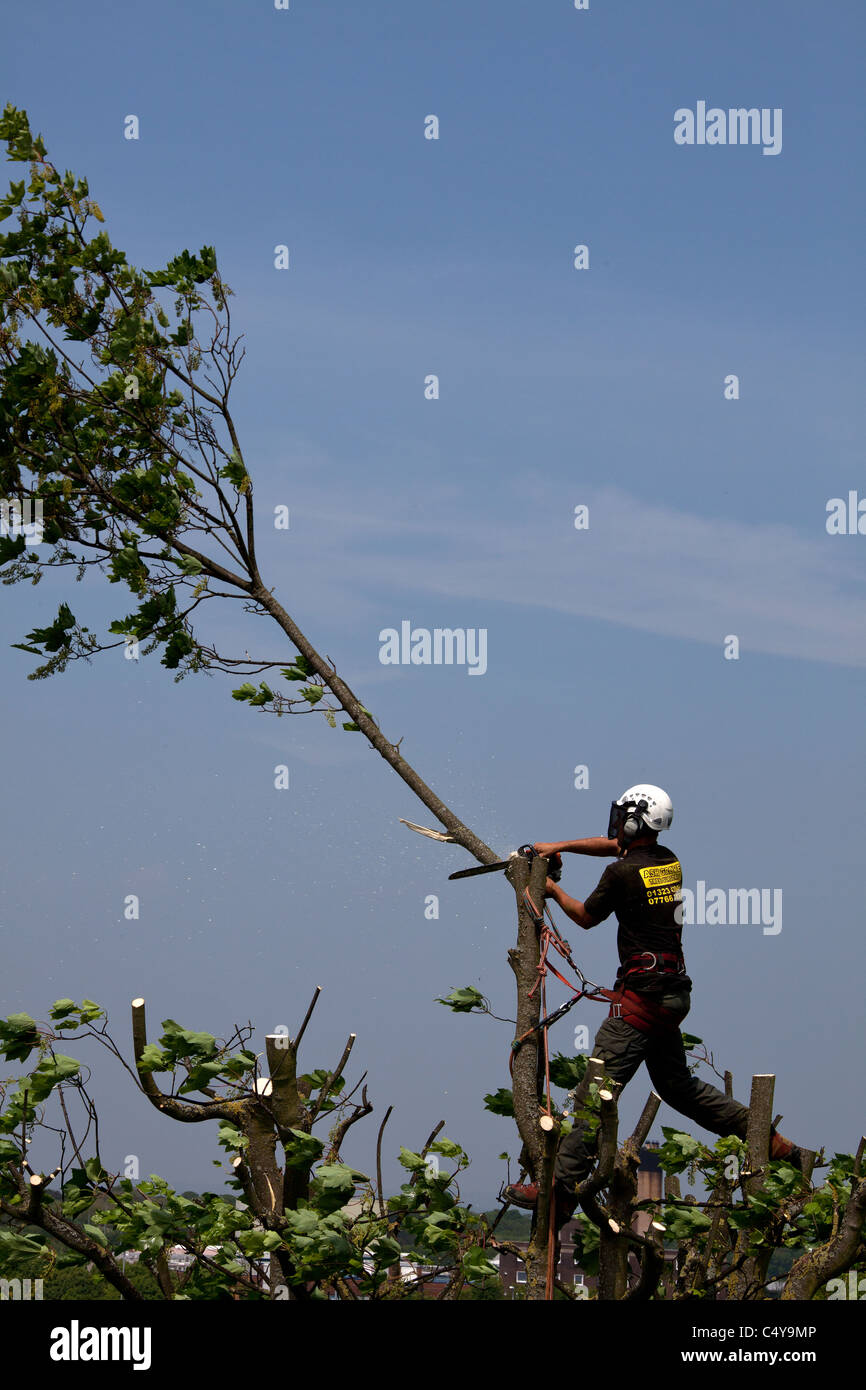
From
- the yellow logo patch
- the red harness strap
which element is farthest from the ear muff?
the red harness strap

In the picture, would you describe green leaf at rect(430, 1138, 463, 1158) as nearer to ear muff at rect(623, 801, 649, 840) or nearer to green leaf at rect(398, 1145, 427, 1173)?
green leaf at rect(398, 1145, 427, 1173)

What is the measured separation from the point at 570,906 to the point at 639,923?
0.49 m

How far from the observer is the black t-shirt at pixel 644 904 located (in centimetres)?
938

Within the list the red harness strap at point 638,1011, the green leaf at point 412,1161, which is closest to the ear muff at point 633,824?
the red harness strap at point 638,1011

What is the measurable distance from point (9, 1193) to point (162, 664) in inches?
165

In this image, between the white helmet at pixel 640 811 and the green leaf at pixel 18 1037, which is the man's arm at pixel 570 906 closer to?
the white helmet at pixel 640 811

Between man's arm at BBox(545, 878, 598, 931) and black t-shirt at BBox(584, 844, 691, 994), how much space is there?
0.17 ft

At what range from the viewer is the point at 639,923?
31.1 feet

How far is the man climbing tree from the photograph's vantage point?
9.36 metres

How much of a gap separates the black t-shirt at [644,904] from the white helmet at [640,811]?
17cm

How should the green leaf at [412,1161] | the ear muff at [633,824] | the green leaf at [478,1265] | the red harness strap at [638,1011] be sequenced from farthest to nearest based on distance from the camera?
the ear muff at [633,824]
the red harness strap at [638,1011]
the green leaf at [412,1161]
the green leaf at [478,1265]
